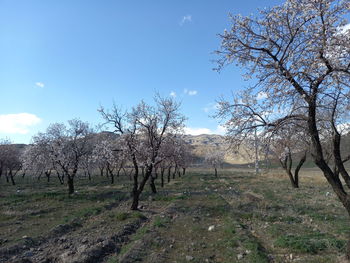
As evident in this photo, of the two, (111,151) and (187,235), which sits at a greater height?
(111,151)

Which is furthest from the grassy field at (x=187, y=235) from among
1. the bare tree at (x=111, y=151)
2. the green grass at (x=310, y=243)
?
the bare tree at (x=111, y=151)

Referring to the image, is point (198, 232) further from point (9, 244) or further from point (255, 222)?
point (9, 244)

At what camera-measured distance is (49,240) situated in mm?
12289

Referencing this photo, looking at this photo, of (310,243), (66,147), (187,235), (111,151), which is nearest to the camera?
(310,243)

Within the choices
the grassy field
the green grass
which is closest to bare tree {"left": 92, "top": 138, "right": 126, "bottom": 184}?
the grassy field

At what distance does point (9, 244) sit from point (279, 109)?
1397cm

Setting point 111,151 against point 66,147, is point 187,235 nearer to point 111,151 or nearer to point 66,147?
point 111,151

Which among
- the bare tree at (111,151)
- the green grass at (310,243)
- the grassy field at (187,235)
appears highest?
the bare tree at (111,151)

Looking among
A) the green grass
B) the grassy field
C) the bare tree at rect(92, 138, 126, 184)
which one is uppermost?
the bare tree at rect(92, 138, 126, 184)

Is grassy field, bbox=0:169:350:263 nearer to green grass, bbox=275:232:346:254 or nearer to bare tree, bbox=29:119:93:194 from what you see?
green grass, bbox=275:232:346:254

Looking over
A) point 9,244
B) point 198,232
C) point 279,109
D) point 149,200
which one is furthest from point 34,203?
point 279,109

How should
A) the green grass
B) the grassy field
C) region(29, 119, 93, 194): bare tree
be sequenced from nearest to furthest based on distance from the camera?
the green grass, the grassy field, region(29, 119, 93, 194): bare tree

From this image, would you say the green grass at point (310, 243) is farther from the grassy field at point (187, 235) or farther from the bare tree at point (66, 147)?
the bare tree at point (66, 147)

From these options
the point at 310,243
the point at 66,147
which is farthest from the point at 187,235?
the point at 66,147
